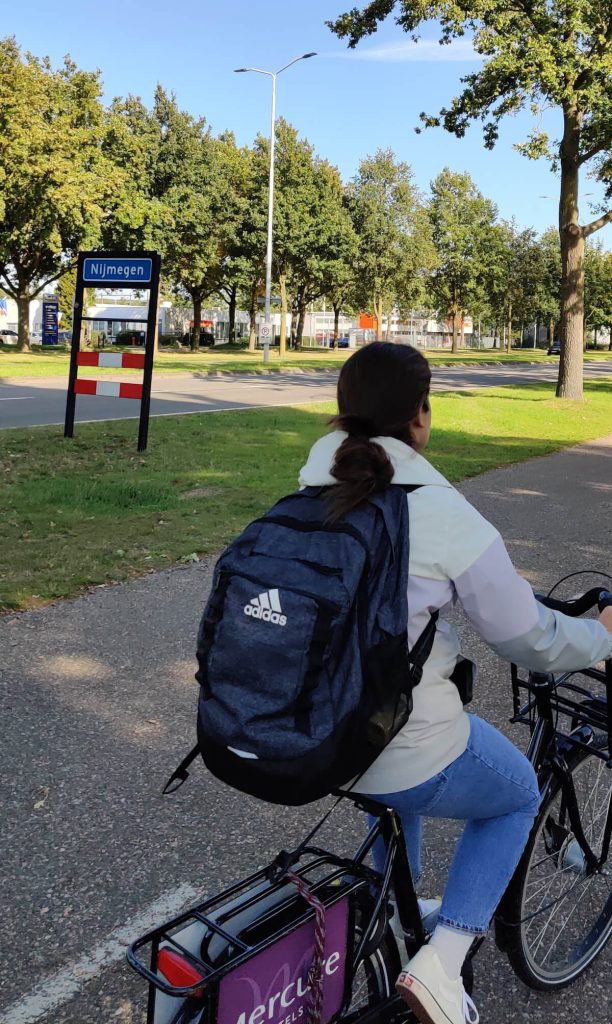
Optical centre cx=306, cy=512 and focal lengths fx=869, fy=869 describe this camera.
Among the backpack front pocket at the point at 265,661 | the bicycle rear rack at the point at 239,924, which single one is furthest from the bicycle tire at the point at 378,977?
the backpack front pocket at the point at 265,661

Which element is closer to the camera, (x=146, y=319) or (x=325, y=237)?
(x=146, y=319)

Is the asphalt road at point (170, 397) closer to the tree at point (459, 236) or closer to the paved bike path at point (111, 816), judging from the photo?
the paved bike path at point (111, 816)

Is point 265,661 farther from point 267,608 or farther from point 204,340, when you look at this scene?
point 204,340

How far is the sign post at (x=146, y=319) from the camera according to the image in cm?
1114

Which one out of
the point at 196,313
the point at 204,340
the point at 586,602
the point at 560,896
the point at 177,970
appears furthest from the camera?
the point at 204,340

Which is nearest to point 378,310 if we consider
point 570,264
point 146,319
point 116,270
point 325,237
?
point 325,237

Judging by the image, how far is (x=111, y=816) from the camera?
10.4ft

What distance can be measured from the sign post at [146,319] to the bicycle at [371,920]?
904 cm

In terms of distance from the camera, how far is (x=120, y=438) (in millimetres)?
12211

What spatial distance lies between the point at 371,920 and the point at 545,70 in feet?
58.5

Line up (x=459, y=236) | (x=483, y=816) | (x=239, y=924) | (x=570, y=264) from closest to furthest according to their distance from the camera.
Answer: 1. (x=239, y=924)
2. (x=483, y=816)
3. (x=570, y=264)
4. (x=459, y=236)

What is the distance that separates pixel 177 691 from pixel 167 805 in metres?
1.02

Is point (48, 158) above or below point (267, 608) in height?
above

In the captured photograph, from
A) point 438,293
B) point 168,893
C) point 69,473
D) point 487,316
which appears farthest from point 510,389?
point 487,316
